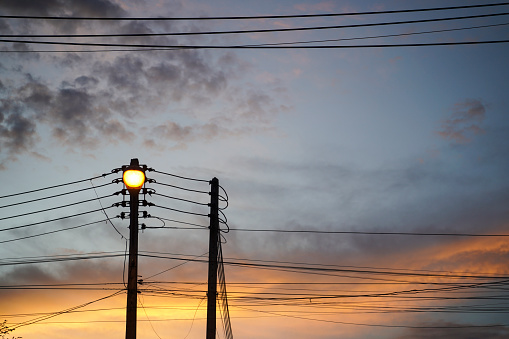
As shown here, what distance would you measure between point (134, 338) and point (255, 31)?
9922 millimetres

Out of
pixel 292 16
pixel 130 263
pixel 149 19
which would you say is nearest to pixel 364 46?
pixel 292 16

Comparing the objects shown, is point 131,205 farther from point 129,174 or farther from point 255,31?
point 255,31

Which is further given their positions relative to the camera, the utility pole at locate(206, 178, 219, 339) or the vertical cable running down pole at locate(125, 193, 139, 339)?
the utility pole at locate(206, 178, 219, 339)

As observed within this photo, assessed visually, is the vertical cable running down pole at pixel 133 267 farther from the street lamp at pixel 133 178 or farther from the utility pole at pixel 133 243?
the street lamp at pixel 133 178

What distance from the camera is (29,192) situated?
31.0m

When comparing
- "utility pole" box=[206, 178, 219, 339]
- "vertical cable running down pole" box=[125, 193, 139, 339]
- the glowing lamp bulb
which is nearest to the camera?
the glowing lamp bulb

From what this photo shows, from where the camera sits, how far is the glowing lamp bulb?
66.2 feet

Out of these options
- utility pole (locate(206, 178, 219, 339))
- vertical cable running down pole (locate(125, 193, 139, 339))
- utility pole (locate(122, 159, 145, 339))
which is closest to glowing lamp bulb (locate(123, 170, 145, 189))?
utility pole (locate(122, 159, 145, 339))

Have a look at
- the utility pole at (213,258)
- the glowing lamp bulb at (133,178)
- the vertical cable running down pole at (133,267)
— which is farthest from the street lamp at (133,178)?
the utility pole at (213,258)

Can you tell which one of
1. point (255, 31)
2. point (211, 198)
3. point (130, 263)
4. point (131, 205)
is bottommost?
point (130, 263)

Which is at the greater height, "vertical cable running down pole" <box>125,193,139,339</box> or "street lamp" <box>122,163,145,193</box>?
"street lamp" <box>122,163,145,193</box>

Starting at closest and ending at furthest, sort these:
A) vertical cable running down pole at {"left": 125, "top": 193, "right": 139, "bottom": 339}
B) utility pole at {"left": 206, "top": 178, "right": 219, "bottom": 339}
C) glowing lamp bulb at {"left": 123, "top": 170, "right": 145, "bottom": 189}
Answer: glowing lamp bulb at {"left": 123, "top": 170, "right": 145, "bottom": 189}
vertical cable running down pole at {"left": 125, "top": 193, "right": 139, "bottom": 339}
utility pole at {"left": 206, "top": 178, "right": 219, "bottom": 339}

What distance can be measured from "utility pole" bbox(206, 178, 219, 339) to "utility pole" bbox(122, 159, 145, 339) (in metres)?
5.67

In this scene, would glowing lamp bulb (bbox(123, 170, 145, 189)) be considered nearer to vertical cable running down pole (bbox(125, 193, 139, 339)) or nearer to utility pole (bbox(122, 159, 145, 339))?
utility pole (bbox(122, 159, 145, 339))
